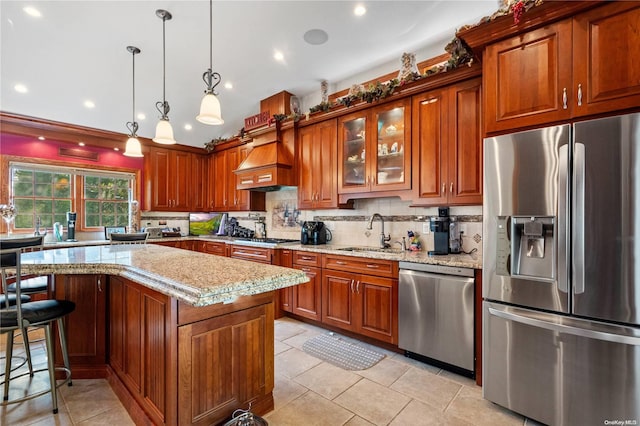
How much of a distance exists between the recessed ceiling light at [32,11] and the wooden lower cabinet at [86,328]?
7.78ft

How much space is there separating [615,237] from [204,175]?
569cm

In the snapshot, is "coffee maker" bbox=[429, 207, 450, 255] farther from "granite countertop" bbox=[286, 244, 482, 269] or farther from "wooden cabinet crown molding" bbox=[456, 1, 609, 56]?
"wooden cabinet crown molding" bbox=[456, 1, 609, 56]

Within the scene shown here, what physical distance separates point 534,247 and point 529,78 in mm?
1080

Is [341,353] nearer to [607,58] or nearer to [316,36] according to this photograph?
[607,58]

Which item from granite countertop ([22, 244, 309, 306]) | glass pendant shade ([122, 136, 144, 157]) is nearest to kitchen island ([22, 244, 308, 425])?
A: granite countertop ([22, 244, 309, 306])

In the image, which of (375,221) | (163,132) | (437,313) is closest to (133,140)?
(163,132)

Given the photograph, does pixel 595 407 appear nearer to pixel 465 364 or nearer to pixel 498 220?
pixel 465 364

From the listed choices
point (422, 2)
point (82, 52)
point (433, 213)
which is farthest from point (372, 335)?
point (82, 52)

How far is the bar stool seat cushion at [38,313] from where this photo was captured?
1.69m

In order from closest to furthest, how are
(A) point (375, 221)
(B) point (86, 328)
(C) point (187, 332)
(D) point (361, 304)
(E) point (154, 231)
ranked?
(C) point (187, 332) < (B) point (86, 328) < (D) point (361, 304) < (A) point (375, 221) < (E) point (154, 231)

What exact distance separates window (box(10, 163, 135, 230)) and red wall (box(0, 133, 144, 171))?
0.15 meters

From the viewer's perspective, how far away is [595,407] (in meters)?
Result: 1.62

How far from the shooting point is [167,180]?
5273mm

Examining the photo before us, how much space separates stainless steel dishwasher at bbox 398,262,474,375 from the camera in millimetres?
2291
